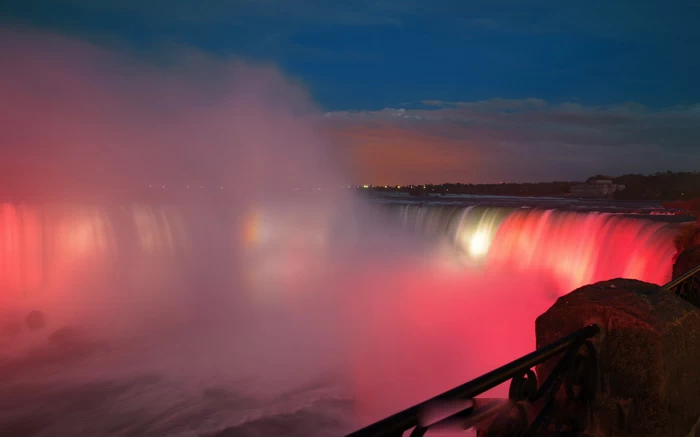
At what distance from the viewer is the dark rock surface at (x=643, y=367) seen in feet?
8.30

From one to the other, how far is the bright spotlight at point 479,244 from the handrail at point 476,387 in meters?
18.4

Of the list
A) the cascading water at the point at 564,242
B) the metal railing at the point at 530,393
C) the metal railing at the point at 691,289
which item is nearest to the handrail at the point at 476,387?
the metal railing at the point at 530,393

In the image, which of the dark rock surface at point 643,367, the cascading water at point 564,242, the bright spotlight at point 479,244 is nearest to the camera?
the dark rock surface at point 643,367

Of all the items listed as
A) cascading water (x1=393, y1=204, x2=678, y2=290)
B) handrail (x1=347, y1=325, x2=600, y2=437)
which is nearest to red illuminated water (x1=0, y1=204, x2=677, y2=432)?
cascading water (x1=393, y1=204, x2=678, y2=290)

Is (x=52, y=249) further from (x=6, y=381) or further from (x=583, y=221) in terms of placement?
(x=583, y=221)

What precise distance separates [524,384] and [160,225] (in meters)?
24.5

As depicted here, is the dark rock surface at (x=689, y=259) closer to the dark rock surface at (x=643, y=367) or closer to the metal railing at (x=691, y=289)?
the metal railing at (x=691, y=289)

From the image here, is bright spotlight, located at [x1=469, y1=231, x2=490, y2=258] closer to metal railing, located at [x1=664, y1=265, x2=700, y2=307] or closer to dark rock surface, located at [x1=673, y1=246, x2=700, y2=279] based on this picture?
dark rock surface, located at [x1=673, y1=246, x2=700, y2=279]

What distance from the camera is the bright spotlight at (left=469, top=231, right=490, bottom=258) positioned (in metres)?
20.4

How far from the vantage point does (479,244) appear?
68.5 ft

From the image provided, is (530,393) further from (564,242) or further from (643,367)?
(564,242)

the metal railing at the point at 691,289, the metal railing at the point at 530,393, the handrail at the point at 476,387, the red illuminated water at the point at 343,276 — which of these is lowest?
the red illuminated water at the point at 343,276

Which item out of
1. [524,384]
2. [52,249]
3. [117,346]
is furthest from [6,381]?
[524,384]

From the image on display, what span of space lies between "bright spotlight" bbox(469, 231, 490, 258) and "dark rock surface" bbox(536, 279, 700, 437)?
1803cm
